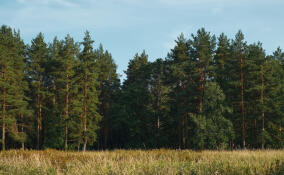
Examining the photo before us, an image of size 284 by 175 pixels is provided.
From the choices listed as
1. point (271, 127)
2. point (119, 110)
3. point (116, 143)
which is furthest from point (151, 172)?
point (116, 143)

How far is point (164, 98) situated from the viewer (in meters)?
41.7

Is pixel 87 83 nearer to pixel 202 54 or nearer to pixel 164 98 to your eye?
pixel 164 98

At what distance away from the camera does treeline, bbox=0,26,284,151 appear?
109 feet

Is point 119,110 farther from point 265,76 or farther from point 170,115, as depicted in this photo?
point 265,76

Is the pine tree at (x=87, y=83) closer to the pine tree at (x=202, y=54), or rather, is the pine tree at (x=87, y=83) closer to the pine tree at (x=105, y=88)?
the pine tree at (x=105, y=88)

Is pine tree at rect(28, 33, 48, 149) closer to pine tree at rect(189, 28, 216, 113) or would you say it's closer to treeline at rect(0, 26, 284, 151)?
treeline at rect(0, 26, 284, 151)

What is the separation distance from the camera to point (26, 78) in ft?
145

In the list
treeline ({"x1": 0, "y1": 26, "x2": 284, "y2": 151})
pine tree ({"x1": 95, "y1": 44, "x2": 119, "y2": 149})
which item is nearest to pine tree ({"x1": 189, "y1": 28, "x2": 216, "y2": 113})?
treeline ({"x1": 0, "y1": 26, "x2": 284, "y2": 151})

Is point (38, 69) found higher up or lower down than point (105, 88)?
higher up

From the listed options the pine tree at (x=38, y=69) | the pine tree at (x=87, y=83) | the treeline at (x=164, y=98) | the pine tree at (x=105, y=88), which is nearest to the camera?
the treeline at (x=164, y=98)

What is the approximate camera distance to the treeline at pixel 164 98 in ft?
109

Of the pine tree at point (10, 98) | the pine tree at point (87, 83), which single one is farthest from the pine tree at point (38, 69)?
the pine tree at point (87, 83)

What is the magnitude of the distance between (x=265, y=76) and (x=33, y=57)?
105ft

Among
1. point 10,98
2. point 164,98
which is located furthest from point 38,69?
point 164,98
